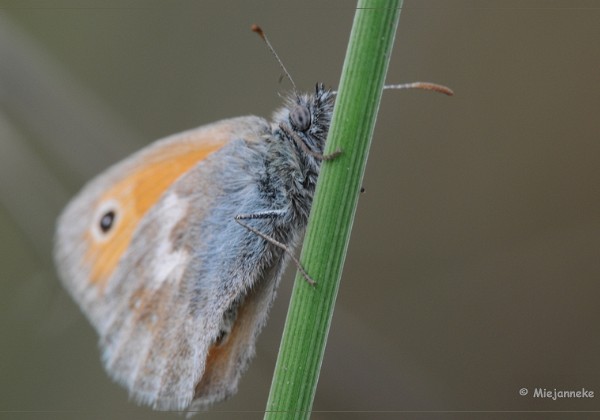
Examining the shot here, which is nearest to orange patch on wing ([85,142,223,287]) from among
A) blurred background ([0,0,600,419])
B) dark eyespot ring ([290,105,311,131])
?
blurred background ([0,0,600,419])

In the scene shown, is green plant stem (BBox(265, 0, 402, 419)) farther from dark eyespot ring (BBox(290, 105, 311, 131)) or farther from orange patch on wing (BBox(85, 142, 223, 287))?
orange patch on wing (BBox(85, 142, 223, 287))

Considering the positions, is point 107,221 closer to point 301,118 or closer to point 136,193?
point 136,193

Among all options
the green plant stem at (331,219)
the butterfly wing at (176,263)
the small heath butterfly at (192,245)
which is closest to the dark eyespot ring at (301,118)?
the small heath butterfly at (192,245)

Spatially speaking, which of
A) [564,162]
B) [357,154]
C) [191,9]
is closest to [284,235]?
[357,154]

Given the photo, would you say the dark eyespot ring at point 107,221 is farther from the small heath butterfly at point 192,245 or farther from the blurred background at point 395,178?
the blurred background at point 395,178

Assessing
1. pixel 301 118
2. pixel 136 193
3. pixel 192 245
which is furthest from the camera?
pixel 136 193

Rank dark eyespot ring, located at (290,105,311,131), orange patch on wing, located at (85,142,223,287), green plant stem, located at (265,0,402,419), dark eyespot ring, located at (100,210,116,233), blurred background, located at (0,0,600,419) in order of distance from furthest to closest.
Result: 1. dark eyespot ring, located at (100,210,116,233)
2. orange patch on wing, located at (85,142,223,287)
3. blurred background, located at (0,0,600,419)
4. dark eyespot ring, located at (290,105,311,131)
5. green plant stem, located at (265,0,402,419)

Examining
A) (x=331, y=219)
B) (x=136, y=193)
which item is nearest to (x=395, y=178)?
(x=136, y=193)
